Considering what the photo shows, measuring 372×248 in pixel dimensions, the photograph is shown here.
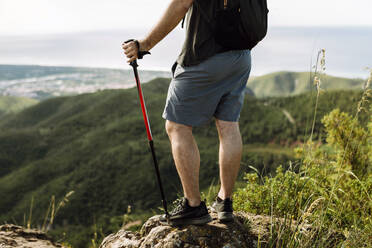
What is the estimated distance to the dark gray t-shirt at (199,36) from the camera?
2.21 m

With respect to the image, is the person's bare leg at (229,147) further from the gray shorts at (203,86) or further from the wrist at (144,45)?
the wrist at (144,45)

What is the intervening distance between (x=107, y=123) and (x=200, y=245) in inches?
3642

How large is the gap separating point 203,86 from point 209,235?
1120 mm

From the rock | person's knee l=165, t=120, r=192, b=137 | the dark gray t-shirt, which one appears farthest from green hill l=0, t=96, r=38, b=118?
the dark gray t-shirt

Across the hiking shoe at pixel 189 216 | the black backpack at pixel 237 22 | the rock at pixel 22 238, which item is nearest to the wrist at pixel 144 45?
the black backpack at pixel 237 22

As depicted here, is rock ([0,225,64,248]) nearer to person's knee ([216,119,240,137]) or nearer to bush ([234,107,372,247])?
bush ([234,107,372,247])

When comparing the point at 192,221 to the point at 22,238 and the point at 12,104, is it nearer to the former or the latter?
the point at 22,238

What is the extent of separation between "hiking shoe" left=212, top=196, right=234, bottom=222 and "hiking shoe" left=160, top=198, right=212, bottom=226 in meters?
0.10

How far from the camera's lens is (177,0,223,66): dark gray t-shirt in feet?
7.27

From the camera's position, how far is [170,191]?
5038 cm

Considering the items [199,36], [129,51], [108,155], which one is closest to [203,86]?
[199,36]

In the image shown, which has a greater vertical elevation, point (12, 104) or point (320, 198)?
point (320, 198)

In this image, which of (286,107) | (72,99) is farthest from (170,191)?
(72,99)

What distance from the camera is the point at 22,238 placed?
334 centimetres
